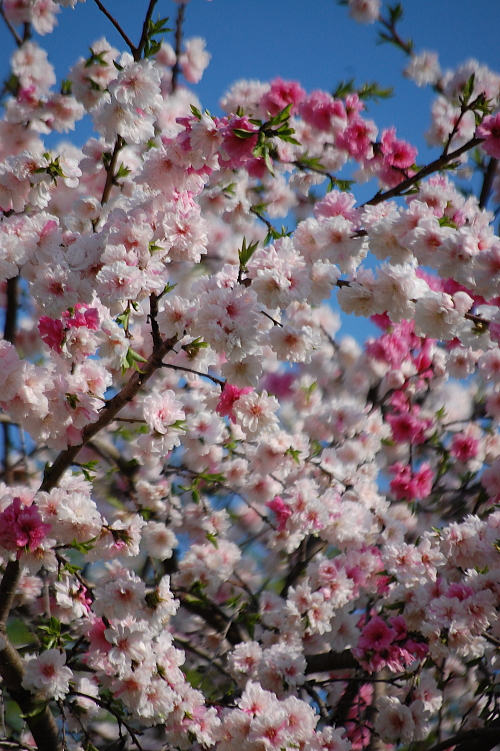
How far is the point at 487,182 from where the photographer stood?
11.5 ft

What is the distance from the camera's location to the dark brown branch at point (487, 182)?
346 centimetres

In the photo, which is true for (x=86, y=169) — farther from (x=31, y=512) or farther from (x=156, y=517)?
(x=156, y=517)

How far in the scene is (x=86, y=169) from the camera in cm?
276

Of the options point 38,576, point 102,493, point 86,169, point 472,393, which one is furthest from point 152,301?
point 472,393

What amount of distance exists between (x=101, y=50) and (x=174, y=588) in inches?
119

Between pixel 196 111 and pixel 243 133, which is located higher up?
pixel 196 111

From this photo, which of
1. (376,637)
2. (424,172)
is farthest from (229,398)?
(376,637)

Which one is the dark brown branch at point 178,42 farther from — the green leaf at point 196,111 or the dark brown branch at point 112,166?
the green leaf at point 196,111

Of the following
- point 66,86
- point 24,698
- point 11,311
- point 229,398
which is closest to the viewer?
point 229,398

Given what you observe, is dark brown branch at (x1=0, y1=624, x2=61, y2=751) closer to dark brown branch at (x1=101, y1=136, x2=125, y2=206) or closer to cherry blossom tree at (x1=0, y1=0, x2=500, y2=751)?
cherry blossom tree at (x1=0, y1=0, x2=500, y2=751)

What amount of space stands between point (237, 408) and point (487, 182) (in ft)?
8.08

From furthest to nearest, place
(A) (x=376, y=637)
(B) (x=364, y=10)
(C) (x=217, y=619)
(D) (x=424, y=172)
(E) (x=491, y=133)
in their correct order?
(B) (x=364, y=10), (C) (x=217, y=619), (A) (x=376, y=637), (E) (x=491, y=133), (D) (x=424, y=172)

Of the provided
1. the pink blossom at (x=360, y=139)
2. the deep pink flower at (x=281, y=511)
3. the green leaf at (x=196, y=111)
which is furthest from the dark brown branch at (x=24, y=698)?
the pink blossom at (x=360, y=139)

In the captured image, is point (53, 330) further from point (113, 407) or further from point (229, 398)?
point (229, 398)
